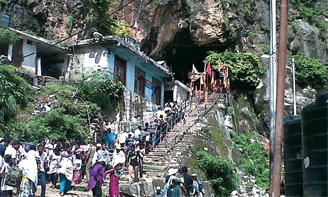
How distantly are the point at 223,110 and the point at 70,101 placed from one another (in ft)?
37.0

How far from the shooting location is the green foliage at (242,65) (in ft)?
117

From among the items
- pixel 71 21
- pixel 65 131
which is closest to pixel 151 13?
pixel 71 21

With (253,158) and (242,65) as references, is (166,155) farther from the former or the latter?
(242,65)

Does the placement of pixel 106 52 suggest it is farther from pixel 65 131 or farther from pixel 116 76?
pixel 65 131

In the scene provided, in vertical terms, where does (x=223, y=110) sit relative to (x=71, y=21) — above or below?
below

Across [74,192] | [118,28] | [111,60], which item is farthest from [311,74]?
[74,192]

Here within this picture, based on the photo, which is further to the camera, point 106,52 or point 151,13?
point 151,13

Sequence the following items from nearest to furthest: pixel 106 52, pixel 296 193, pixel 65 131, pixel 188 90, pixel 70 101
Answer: pixel 296 193 → pixel 65 131 → pixel 70 101 → pixel 106 52 → pixel 188 90

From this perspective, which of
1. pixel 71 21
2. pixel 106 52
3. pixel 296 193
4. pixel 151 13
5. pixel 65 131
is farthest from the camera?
pixel 151 13

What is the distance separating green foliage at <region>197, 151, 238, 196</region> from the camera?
21797 mm

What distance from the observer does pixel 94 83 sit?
25.1 meters

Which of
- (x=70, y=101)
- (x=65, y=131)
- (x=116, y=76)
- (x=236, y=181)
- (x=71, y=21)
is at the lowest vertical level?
(x=236, y=181)

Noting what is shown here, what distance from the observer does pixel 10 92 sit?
879 inches

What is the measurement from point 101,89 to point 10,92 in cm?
489
